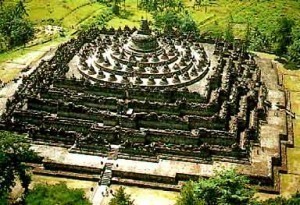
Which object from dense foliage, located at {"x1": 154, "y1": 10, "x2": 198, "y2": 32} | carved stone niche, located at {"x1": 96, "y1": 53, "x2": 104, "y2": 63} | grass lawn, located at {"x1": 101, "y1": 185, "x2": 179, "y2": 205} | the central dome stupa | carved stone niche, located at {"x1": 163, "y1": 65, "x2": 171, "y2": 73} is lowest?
dense foliage, located at {"x1": 154, "y1": 10, "x2": 198, "y2": 32}

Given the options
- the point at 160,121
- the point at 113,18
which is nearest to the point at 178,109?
the point at 160,121

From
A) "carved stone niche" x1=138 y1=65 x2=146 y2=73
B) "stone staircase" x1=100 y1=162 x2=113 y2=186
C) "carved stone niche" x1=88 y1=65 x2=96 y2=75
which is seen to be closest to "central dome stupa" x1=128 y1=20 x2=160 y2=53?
"carved stone niche" x1=138 y1=65 x2=146 y2=73

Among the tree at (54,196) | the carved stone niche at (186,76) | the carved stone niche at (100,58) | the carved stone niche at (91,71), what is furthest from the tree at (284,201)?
the carved stone niche at (100,58)

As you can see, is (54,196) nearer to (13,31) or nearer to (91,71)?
(91,71)

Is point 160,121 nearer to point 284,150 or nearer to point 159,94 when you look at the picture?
point 159,94

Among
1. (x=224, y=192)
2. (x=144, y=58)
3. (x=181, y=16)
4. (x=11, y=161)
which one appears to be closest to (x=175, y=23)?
(x=181, y=16)

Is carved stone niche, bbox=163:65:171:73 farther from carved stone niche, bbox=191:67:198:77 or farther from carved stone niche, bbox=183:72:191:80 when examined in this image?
carved stone niche, bbox=191:67:198:77
